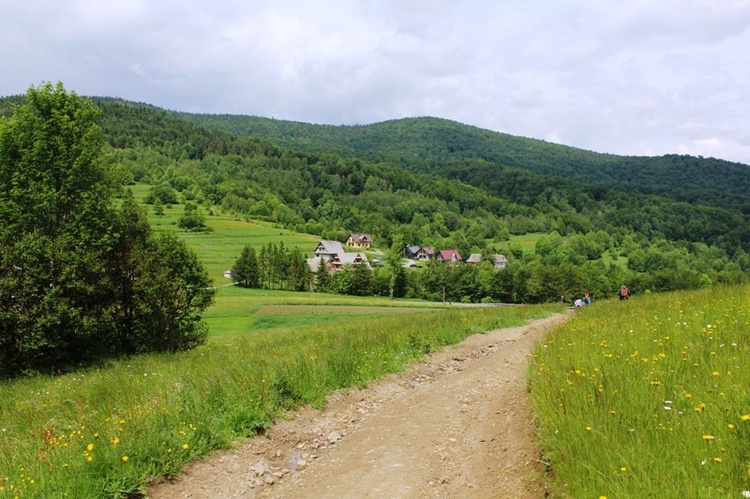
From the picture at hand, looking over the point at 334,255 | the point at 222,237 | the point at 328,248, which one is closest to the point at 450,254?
the point at 334,255

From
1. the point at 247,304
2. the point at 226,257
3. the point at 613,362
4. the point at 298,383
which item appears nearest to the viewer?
the point at 613,362

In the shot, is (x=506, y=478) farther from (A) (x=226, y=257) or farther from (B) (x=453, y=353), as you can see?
(A) (x=226, y=257)

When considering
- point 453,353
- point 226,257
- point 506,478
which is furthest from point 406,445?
point 226,257

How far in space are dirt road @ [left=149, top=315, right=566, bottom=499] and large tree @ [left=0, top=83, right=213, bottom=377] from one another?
15083 millimetres

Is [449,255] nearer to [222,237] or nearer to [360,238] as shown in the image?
[360,238]

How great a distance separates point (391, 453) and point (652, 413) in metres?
3.61

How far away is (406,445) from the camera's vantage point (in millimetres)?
7094

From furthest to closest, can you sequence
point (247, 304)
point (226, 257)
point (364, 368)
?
point (226, 257), point (247, 304), point (364, 368)

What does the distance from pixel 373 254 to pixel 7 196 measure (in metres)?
155

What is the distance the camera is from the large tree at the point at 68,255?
58.6 feet

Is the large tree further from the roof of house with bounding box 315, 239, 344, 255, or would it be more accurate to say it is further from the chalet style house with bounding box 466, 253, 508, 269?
the chalet style house with bounding box 466, 253, 508, 269

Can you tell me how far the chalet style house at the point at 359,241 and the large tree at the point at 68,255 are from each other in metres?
167

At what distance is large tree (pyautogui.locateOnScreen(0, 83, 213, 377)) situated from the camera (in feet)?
58.6

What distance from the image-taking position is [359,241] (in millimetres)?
192250
